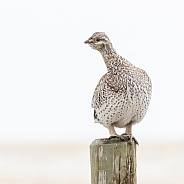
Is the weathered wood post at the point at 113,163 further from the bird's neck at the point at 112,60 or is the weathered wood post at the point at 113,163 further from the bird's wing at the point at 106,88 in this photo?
the bird's neck at the point at 112,60

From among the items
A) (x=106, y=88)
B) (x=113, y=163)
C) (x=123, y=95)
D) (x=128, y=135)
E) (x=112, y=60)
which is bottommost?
(x=113, y=163)

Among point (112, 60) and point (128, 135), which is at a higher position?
point (112, 60)

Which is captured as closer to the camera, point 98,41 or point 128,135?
point 128,135

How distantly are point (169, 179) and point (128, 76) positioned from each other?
10927mm

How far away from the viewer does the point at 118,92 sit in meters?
8.95

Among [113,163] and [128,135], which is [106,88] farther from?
[113,163]

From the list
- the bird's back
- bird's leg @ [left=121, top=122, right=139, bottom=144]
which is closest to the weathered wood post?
bird's leg @ [left=121, top=122, right=139, bottom=144]

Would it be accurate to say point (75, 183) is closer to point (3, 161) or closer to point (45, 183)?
point (45, 183)

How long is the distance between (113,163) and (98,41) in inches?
61.4

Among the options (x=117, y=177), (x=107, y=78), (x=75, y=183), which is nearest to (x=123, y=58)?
(x=107, y=78)

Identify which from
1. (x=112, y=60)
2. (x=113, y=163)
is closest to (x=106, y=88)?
(x=112, y=60)

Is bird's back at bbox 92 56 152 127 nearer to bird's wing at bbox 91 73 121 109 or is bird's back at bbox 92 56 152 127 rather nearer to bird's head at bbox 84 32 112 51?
bird's wing at bbox 91 73 121 109

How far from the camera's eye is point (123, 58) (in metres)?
9.19

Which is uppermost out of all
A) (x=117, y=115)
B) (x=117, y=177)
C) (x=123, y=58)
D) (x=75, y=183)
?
(x=75, y=183)
